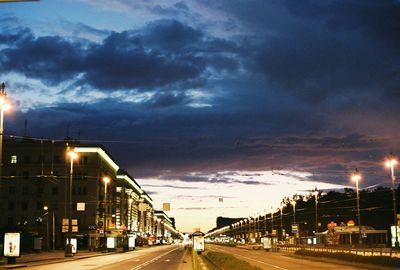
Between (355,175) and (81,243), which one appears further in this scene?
(81,243)

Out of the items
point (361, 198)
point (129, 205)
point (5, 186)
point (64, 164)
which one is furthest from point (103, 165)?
point (361, 198)

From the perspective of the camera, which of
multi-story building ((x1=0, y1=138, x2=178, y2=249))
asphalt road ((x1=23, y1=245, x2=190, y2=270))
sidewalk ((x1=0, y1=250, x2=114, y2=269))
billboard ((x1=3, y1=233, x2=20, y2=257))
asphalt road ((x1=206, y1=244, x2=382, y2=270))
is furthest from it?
multi-story building ((x1=0, y1=138, x2=178, y2=249))

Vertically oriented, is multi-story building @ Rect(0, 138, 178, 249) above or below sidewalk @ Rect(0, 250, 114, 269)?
above

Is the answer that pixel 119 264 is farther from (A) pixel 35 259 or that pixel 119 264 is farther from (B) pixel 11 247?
(A) pixel 35 259

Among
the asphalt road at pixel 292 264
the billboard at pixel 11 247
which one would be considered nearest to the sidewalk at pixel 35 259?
the billboard at pixel 11 247

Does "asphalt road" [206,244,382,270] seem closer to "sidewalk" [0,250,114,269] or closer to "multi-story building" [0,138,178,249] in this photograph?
"sidewalk" [0,250,114,269]

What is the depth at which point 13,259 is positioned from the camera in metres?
47.8

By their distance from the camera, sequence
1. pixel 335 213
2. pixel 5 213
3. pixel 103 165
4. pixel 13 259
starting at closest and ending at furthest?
pixel 13 259 → pixel 5 213 → pixel 103 165 → pixel 335 213

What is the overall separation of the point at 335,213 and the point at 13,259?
13831cm

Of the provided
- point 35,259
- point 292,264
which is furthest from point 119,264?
point 292,264

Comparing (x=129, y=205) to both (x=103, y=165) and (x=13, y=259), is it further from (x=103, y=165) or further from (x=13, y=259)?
(x=13, y=259)

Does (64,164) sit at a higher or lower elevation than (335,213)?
higher

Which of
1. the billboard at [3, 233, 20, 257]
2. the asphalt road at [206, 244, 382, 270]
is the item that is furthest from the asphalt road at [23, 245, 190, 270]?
the asphalt road at [206, 244, 382, 270]

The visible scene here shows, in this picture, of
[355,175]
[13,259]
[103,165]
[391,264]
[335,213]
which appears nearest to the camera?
[391,264]
